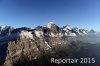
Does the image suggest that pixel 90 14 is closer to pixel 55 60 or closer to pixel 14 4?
pixel 55 60

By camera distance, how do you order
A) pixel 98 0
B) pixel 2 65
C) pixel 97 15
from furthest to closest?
pixel 2 65 < pixel 97 15 < pixel 98 0

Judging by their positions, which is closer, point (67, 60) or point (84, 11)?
point (67, 60)

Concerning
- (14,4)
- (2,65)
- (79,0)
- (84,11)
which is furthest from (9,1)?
(2,65)

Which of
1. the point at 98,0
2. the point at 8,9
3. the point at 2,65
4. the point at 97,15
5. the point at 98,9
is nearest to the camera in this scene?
the point at 98,0

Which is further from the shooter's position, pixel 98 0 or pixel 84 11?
pixel 84 11

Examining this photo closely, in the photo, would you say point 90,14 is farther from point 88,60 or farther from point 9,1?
point 9,1

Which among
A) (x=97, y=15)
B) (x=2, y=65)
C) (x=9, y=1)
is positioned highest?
(x=9, y=1)

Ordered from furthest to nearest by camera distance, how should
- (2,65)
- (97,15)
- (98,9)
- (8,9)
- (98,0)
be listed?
(2,65)
(8,9)
(97,15)
(98,9)
(98,0)

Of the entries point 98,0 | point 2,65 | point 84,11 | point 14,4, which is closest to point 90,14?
point 84,11

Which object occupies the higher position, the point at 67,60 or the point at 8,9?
the point at 8,9
